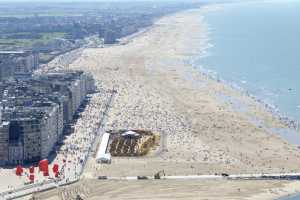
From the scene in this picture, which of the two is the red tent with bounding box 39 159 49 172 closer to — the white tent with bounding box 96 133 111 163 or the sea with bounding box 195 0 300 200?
the white tent with bounding box 96 133 111 163

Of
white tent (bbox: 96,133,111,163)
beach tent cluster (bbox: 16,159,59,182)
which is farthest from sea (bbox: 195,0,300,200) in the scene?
beach tent cluster (bbox: 16,159,59,182)

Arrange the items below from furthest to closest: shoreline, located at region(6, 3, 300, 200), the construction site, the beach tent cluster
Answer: the construction site, shoreline, located at region(6, 3, 300, 200), the beach tent cluster

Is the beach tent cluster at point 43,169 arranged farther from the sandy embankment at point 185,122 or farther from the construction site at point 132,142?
the construction site at point 132,142

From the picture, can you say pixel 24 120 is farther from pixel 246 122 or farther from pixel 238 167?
pixel 246 122

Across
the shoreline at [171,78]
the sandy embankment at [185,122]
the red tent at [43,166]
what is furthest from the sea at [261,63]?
the red tent at [43,166]

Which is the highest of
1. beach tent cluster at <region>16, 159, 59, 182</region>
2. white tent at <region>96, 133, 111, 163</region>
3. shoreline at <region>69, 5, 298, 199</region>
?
shoreline at <region>69, 5, 298, 199</region>

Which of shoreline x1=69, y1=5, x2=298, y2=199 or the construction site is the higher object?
shoreline x1=69, y1=5, x2=298, y2=199

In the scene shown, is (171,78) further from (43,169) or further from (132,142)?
(43,169)

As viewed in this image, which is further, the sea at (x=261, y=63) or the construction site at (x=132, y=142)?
the sea at (x=261, y=63)

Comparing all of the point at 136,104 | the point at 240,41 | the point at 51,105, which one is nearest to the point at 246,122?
the point at 136,104
